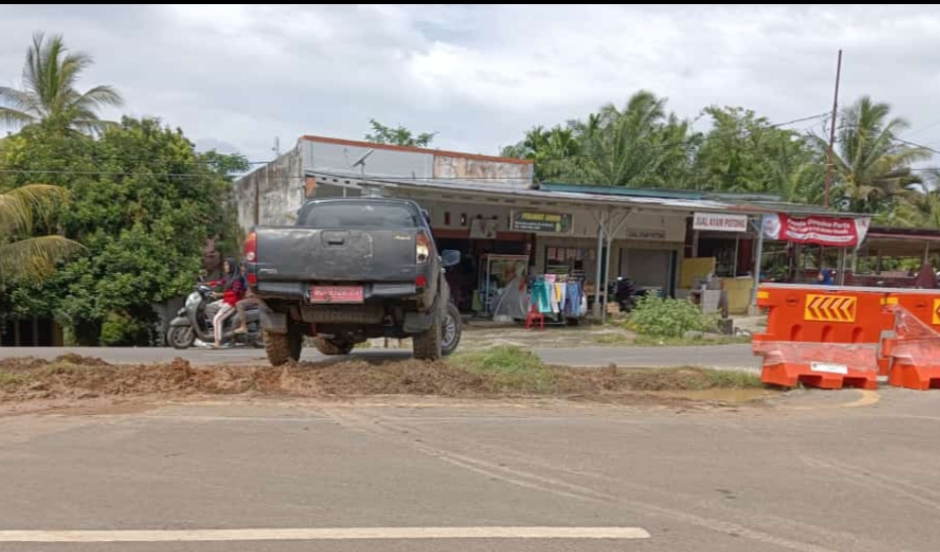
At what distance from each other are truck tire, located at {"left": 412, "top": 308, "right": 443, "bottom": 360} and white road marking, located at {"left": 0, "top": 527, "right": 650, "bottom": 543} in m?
4.56

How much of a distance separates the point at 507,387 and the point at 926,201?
38.8 m

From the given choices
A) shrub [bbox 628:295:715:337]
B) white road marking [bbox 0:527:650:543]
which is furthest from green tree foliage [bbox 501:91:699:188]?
white road marking [bbox 0:527:650:543]

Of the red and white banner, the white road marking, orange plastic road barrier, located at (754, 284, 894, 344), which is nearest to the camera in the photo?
the white road marking

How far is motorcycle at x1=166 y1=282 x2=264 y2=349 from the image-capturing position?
496 inches

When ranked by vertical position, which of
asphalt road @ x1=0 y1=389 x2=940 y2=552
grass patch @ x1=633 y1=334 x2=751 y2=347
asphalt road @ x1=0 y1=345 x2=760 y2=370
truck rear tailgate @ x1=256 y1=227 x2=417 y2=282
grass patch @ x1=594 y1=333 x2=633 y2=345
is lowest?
grass patch @ x1=594 y1=333 x2=633 y2=345

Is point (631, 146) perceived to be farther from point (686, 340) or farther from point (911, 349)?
point (911, 349)

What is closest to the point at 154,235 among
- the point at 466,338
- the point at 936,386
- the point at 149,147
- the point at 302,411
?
the point at 149,147

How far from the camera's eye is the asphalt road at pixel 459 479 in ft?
13.1

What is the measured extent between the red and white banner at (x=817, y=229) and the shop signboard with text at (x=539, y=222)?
6.42 m

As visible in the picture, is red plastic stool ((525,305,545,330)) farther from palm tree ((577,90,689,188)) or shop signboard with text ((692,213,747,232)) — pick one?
palm tree ((577,90,689,188))

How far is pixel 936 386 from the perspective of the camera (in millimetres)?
8891

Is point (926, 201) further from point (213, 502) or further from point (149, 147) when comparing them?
point (213, 502)

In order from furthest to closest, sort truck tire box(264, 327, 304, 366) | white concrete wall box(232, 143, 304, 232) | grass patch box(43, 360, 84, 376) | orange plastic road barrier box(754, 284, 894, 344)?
white concrete wall box(232, 143, 304, 232) → orange plastic road barrier box(754, 284, 894, 344) → truck tire box(264, 327, 304, 366) → grass patch box(43, 360, 84, 376)

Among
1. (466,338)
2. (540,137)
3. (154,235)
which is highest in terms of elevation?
(540,137)
